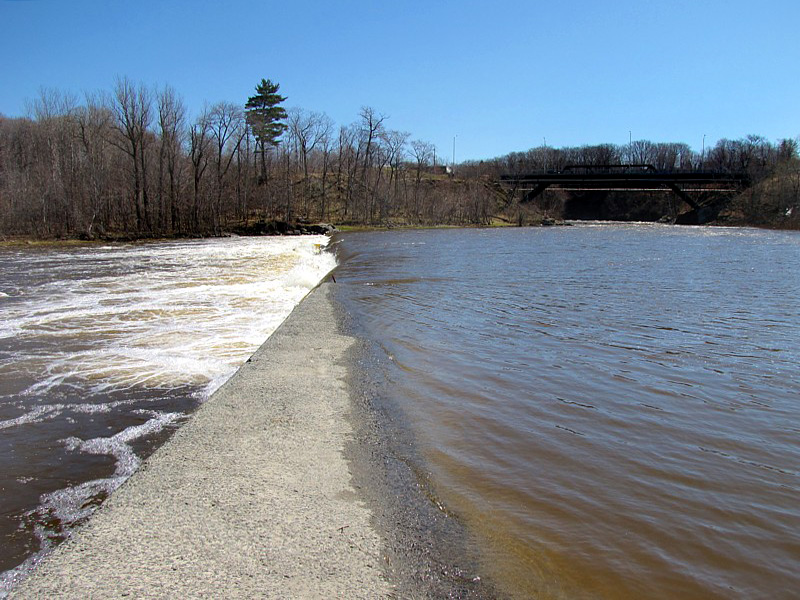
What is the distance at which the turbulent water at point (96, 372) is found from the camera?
5.01m

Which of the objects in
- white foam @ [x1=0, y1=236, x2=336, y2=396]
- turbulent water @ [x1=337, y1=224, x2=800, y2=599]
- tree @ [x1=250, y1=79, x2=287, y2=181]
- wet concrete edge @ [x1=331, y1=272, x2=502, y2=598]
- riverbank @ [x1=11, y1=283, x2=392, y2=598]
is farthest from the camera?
tree @ [x1=250, y1=79, x2=287, y2=181]

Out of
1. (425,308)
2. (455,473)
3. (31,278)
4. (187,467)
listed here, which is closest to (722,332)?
(425,308)

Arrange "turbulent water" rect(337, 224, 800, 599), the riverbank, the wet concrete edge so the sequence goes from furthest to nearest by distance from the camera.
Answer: "turbulent water" rect(337, 224, 800, 599) → the wet concrete edge → the riverbank

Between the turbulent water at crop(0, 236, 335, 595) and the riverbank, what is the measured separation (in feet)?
2.06

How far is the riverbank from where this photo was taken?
324 cm

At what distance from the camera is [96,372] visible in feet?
29.8

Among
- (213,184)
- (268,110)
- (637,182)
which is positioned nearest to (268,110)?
(268,110)

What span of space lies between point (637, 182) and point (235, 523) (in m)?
114

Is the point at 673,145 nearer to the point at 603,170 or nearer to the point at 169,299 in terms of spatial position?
the point at 603,170

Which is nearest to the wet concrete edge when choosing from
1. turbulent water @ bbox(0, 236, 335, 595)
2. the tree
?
turbulent water @ bbox(0, 236, 335, 595)

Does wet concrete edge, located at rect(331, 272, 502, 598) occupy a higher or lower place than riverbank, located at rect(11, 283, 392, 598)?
lower

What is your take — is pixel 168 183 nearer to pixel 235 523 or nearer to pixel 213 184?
pixel 213 184

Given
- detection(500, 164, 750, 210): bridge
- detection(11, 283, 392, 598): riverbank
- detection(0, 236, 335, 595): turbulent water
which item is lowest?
detection(0, 236, 335, 595): turbulent water

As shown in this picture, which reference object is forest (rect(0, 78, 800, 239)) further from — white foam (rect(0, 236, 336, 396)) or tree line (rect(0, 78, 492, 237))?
white foam (rect(0, 236, 336, 396))
